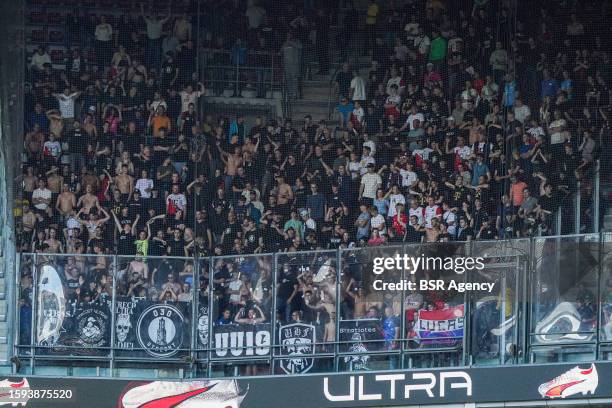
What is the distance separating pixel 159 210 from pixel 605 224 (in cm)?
626

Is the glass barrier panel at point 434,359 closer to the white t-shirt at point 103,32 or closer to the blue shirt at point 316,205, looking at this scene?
the blue shirt at point 316,205

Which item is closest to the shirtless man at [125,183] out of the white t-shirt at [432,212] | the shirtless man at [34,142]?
the shirtless man at [34,142]

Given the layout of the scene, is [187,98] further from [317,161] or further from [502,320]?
[502,320]

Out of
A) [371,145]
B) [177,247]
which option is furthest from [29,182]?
[371,145]

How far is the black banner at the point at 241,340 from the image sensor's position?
19.7m

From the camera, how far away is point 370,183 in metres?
21.4

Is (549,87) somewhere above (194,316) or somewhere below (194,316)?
above

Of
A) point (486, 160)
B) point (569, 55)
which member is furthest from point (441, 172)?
point (569, 55)

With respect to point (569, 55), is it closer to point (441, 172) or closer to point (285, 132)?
point (441, 172)

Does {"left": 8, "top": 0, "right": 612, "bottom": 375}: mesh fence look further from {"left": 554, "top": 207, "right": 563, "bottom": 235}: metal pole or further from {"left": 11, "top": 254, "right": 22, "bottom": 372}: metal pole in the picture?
{"left": 11, "top": 254, "right": 22, "bottom": 372}: metal pole

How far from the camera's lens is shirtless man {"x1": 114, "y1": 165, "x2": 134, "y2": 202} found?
21844mm

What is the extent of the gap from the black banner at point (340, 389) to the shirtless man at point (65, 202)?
2.84 meters

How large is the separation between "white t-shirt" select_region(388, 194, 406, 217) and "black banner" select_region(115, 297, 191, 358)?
126 inches

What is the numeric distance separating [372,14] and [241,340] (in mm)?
6086
